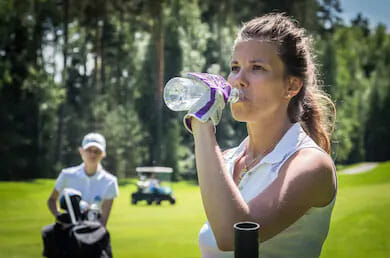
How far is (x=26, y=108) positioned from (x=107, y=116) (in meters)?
2.93

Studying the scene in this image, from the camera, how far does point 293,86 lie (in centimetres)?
158

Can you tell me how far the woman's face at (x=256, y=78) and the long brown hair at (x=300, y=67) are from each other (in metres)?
0.03

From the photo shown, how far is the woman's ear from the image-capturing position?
1.56 metres

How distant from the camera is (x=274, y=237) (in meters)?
1.38

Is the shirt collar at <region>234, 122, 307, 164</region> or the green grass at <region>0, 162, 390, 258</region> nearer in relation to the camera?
the shirt collar at <region>234, 122, 307, 164</region>

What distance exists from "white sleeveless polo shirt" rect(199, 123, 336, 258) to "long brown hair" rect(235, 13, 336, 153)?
18 centimetres

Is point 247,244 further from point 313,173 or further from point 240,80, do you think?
point 240,80

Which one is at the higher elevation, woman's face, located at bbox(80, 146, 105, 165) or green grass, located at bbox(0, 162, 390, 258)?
woman's face, located at bbox(80, 146, 105, 165)

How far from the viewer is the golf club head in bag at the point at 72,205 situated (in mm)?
3568

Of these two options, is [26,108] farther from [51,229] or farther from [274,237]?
[274,237]

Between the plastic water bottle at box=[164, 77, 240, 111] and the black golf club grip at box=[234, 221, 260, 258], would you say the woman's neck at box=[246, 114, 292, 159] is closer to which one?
the plastic water bottle at box=[164, 77, 240, 111]

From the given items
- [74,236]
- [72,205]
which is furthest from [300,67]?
[72,205]

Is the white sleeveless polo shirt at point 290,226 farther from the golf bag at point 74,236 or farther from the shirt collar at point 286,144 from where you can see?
the golf bag at point 74,236

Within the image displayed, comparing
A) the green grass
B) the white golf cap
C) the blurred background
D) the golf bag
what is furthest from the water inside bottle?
the blurred background
